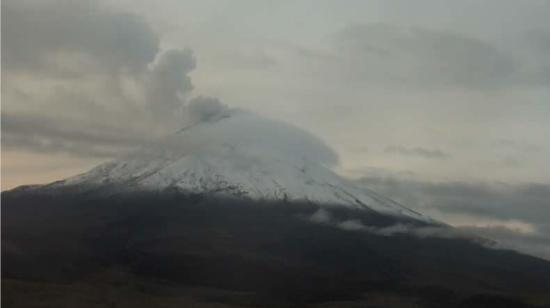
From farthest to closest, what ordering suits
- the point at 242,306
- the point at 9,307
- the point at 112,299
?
the point at 242,306 < the point at 112,299 < the point at 9,307

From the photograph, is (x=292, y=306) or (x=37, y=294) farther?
(x=292, y=306)

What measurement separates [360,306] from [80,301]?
233 feet

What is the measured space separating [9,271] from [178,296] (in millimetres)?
38044

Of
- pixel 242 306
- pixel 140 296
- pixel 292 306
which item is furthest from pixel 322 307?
pixel 140 296

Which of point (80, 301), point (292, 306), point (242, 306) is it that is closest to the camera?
point (80, 301)

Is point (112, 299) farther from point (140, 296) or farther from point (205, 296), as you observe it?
point (205, 296)

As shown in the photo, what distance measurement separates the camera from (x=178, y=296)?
193 m

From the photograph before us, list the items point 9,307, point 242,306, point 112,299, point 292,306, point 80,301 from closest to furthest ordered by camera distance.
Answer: point 9,307, point 80,301, point 112,299, point 242,306, point 292,306

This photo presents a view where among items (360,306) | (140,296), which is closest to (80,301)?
(140,296)

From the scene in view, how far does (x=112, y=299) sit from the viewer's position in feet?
536

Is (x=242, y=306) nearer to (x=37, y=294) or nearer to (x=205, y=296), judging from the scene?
(x=205, y=296)

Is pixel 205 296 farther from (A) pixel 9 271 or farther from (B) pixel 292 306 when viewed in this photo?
(A) pixel 9 271

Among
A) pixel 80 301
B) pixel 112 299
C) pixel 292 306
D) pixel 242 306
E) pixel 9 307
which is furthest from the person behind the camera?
pixel 292 306

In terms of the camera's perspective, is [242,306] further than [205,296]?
No
